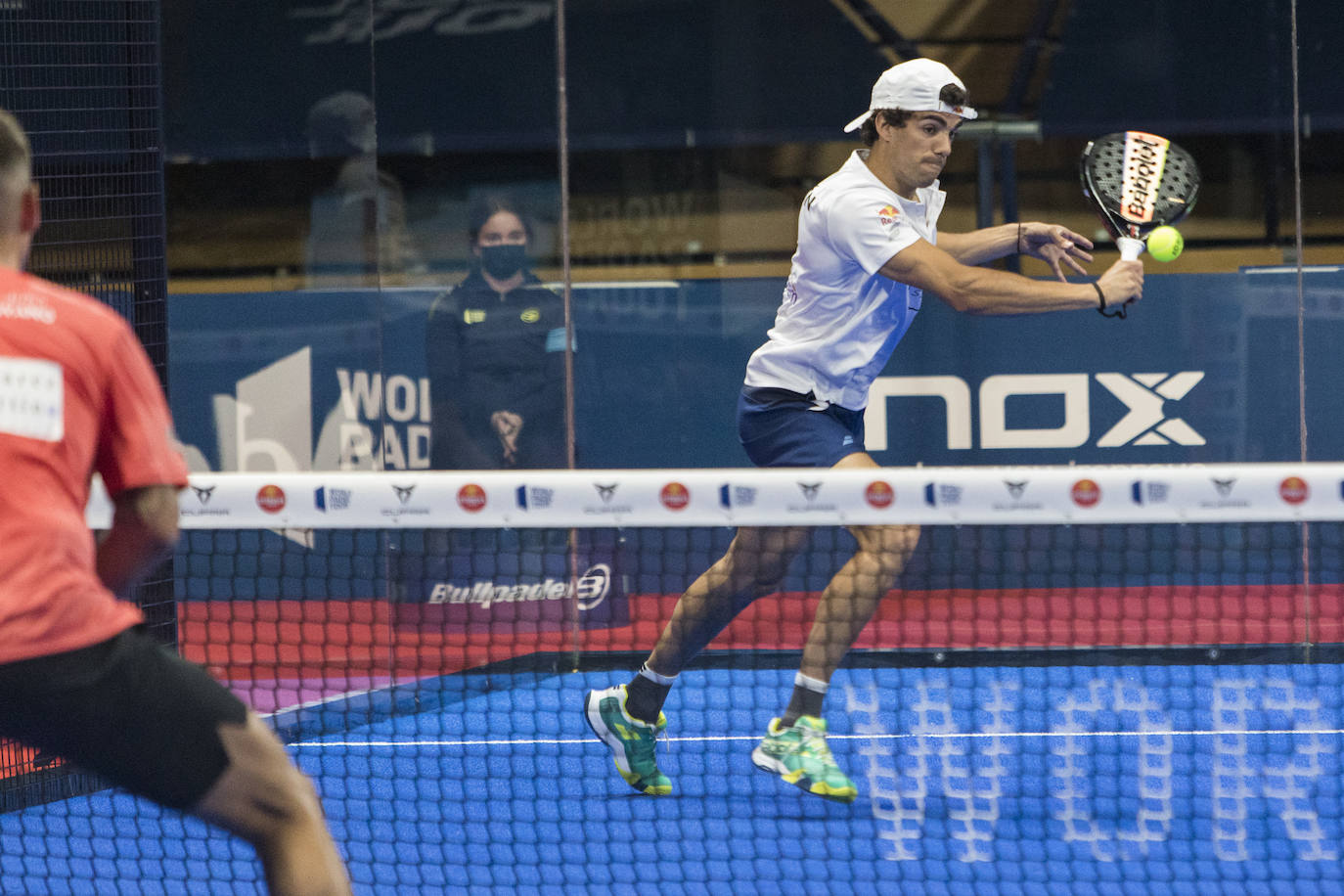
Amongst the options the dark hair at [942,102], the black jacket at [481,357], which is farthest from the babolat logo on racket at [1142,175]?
the black jacket at [481,357]

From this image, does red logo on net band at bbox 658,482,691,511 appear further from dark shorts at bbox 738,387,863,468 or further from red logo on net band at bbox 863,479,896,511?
dark shorts at bbox 738,387,863,468

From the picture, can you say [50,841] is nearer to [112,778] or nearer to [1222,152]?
[112,778]

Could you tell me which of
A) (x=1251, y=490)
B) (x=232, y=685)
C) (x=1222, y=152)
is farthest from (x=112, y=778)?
(x=1222, y=152)

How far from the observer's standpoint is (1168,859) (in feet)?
11.1

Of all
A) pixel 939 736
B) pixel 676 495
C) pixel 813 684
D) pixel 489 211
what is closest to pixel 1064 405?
pixel 939 736

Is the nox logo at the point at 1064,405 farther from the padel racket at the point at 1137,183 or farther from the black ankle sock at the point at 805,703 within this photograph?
the black ankle sock at the point at 805,703

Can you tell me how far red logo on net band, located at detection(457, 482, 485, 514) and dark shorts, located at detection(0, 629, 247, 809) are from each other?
1.10 metres

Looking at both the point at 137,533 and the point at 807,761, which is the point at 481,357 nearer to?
the point at 807,761

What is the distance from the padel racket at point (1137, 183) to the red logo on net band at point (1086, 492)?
1.14 metres

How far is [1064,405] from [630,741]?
290 cm

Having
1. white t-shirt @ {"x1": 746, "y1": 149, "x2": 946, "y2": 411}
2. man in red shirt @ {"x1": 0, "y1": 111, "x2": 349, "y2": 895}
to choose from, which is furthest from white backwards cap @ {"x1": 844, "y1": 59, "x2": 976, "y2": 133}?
man in red shirt @ {"x1": 0, "y1": 111, "x2": 349, "y2": 895}

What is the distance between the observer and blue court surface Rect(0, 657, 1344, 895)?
338cm

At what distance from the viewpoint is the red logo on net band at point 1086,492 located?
3.02 metres

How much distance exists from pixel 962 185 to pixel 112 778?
15.6ft
